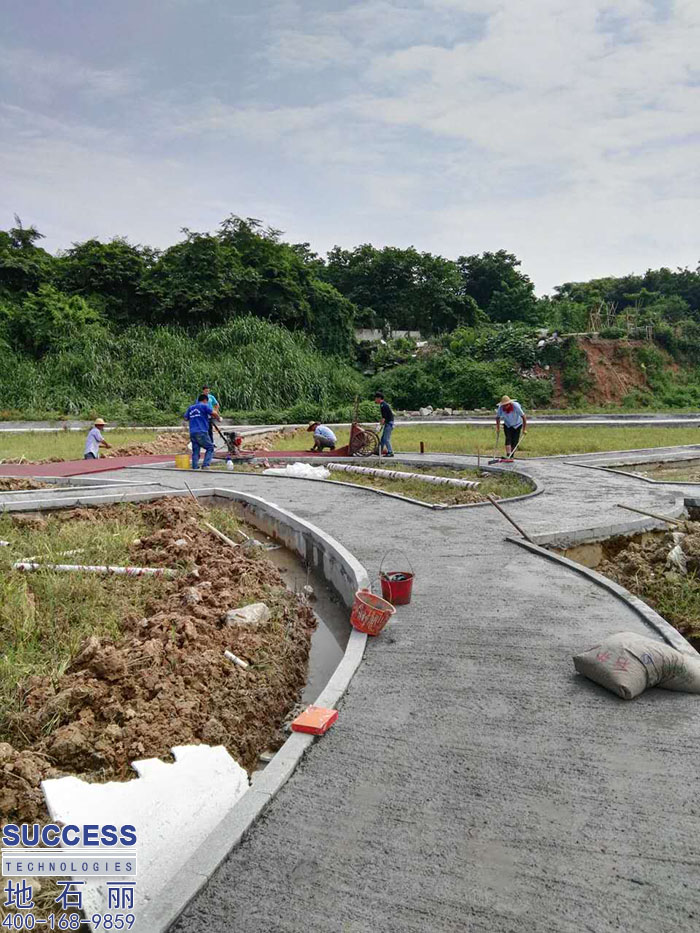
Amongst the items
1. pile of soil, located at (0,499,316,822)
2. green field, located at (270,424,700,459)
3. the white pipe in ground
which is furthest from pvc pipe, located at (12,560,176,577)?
green field, located at (270,424,700,459)

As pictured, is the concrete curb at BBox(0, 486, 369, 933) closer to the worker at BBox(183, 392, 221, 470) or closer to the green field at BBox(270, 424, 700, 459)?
the worker at BBox(183, 392, 221, 470)

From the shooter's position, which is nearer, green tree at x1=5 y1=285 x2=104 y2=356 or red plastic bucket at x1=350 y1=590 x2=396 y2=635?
red plastic bucket at x1=350 y1=590 x2=396 y2=635

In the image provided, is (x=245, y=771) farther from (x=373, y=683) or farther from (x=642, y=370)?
(x=642, y=370)

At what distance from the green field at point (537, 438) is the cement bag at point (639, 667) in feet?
32.9

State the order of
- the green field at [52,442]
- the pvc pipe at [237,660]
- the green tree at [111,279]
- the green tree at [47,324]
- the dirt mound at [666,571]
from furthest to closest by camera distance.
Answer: the green tree at [111,279]
the green tree at [47,324]
the green field at [52,442]
the dirt mound at [666,571]
the pvc pipe at [237,660]

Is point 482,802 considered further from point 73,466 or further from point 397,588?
point 73,466

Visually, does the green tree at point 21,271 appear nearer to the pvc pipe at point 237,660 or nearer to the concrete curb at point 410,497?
the concrete curb at point 410,497

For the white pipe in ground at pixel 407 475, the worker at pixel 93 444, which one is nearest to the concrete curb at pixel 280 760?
the white pipe in ground at pixel 407 475

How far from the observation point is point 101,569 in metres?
6.14

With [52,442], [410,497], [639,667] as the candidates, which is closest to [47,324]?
[52,442]

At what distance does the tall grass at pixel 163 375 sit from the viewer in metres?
27.1

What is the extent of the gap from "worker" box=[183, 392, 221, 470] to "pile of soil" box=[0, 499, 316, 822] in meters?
7.12

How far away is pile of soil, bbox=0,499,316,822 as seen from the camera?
346 centimetres

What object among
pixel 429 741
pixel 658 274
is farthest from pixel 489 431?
pixel 658 274
